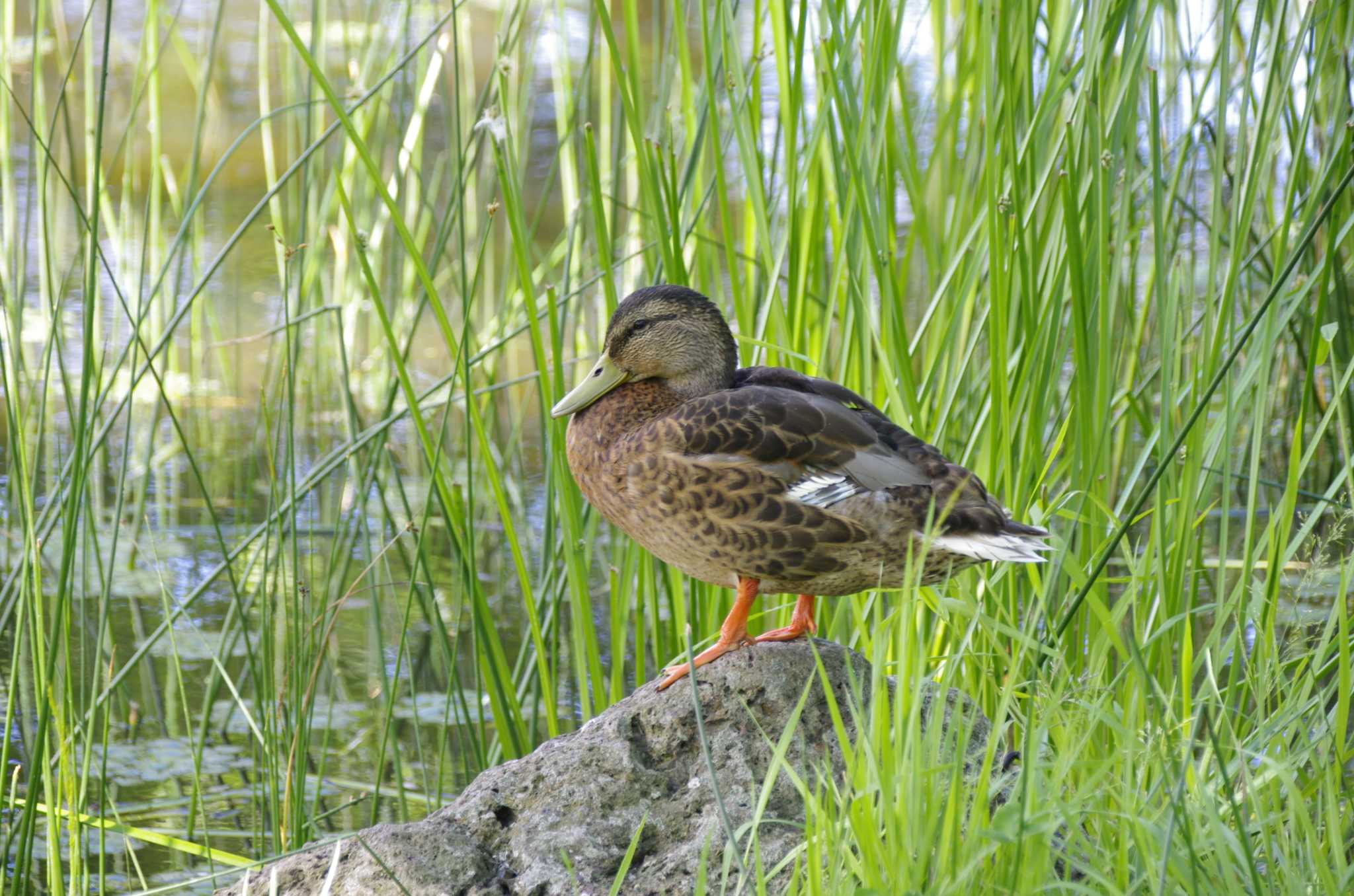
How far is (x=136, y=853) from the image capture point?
3.35 meters

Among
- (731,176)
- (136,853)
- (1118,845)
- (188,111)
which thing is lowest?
(136,853)

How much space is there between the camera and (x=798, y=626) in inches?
90.4

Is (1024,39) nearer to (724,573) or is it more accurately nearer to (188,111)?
(724,573)

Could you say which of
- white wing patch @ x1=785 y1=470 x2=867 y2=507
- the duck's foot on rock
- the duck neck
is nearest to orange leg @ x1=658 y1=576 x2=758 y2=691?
the duck's foot on rock

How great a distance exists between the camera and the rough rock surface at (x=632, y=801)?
2.01 meters

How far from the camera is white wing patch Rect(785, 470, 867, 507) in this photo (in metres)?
2.11

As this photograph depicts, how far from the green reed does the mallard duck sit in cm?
12

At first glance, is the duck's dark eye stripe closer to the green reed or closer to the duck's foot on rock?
the green reed

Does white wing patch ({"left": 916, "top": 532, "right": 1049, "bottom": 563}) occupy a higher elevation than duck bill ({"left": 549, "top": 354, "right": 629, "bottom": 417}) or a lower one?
lower

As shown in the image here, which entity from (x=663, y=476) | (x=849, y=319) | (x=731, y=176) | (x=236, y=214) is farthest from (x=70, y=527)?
(x=236, y=214)

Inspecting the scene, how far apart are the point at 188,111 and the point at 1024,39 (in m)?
6.58

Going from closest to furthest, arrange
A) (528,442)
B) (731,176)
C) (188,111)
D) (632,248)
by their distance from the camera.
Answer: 1. (632,248)
2. (528,442)
3. (731,176)
4. (188,111)

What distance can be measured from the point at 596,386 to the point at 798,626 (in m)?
0.52

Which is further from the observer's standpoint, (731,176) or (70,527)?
(731,176)
